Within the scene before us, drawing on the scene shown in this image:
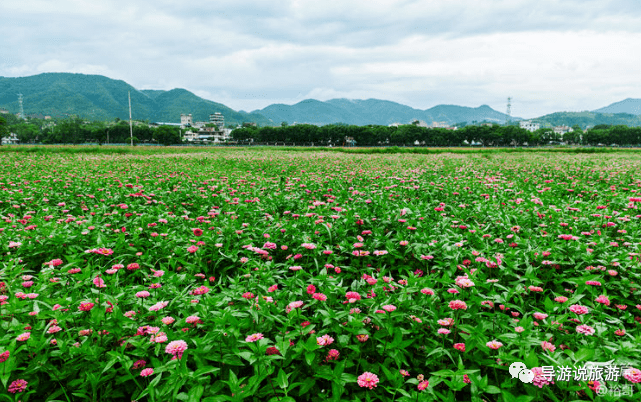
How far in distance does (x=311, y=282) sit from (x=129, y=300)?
1191mm

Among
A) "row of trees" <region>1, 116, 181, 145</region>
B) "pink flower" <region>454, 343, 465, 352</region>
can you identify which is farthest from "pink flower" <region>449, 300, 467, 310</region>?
"row of trees" <region>1, 116, 181, 145</region>

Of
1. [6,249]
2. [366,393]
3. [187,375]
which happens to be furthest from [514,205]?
[6,249]

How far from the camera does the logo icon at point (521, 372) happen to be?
1.53 meters

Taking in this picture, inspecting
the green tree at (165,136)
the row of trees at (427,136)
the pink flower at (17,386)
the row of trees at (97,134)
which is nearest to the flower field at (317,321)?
the pink flower at (17,386)

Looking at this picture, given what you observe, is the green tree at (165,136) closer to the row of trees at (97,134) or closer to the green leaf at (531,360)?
the row of trees at (97,134)

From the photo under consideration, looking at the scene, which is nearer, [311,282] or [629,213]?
[311,282]

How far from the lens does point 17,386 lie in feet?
5.10

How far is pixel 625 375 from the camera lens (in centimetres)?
154

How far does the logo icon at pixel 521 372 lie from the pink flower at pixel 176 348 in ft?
5.16

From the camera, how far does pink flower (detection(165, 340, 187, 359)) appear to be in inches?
62.1

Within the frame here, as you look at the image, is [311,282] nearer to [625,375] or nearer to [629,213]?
[625,375]

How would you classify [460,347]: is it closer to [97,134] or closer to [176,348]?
[176,348]

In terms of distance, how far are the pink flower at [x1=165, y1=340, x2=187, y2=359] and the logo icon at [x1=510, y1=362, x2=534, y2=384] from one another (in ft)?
5.16

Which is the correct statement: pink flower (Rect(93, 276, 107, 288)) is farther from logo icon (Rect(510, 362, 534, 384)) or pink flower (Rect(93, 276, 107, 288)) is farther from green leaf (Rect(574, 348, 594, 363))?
green leaf (Rect(574, 348, 594, 363))
